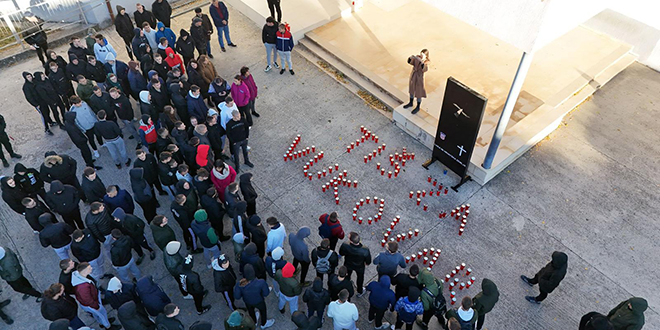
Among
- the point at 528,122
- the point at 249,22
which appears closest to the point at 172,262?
the point at 528,122

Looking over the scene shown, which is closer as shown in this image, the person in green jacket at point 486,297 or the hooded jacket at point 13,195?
the person in green jacket at point 486,297

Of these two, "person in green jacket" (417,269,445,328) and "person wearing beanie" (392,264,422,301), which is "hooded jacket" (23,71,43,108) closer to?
"person wearing beanie" (392,264,422,301)

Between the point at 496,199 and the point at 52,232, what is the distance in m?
9.01

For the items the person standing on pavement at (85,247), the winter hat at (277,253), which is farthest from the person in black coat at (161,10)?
the winter hat at (277,253)

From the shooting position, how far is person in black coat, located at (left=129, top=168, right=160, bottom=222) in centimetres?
914

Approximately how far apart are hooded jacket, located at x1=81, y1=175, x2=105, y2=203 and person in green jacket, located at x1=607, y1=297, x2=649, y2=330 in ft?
30.6

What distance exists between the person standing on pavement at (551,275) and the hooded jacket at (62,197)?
8.87 meters

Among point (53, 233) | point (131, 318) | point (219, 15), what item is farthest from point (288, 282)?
point (219, 15)

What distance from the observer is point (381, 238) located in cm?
1005

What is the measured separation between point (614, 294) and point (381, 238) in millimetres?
4539

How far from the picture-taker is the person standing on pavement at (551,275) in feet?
26.3

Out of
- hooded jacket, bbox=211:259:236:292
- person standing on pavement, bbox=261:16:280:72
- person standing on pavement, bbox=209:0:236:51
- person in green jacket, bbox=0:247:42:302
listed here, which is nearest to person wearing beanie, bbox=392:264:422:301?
hooded jacket, bbox=211:259:236:292

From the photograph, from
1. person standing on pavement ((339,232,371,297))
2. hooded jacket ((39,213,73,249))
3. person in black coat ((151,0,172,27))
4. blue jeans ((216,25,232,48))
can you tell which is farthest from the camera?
blue jeans ((216,25,232,48))

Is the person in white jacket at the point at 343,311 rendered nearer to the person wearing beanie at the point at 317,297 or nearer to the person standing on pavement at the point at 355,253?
the person wearing beanie at the point at 317,297
